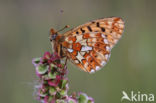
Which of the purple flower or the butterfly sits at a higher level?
the butterfly

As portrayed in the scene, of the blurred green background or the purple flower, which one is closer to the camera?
the purple flower

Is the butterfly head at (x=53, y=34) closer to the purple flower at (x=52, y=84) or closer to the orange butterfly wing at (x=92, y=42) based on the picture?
the orange butterfly wing at (x=92, y=42)

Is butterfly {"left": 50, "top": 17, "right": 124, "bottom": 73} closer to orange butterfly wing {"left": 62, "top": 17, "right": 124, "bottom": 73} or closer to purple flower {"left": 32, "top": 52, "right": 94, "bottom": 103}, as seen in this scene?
orange butterfly wing {"left": 62, "top": 17, "right": 124, "bottom": 73}

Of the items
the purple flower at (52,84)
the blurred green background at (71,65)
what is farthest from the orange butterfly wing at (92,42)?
the blurred green background at (71,65)

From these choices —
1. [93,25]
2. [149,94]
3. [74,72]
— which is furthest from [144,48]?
[93,25]

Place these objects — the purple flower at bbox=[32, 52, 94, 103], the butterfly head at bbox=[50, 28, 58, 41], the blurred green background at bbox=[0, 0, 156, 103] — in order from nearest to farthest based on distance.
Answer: the purple flower at bbox=[32, 52, 94, 103] < the butterfly head at bbox=[50, 28, 58, 41] < the blurred green background at bbox=[0, 0, 156, 103]

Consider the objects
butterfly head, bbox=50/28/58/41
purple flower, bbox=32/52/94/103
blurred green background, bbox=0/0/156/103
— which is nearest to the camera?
purple flower, bbox=32/52/94/103

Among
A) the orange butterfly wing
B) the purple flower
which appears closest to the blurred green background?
the orange butterfly wing

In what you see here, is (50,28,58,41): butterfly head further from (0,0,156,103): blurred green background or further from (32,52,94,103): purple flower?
(0,0,156,103): blurred green background

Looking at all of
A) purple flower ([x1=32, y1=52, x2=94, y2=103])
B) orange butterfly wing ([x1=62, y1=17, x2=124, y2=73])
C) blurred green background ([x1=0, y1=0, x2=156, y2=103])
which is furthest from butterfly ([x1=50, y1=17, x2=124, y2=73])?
blurred green background ([x1=0, y1=0, x2=156, y2=103])
